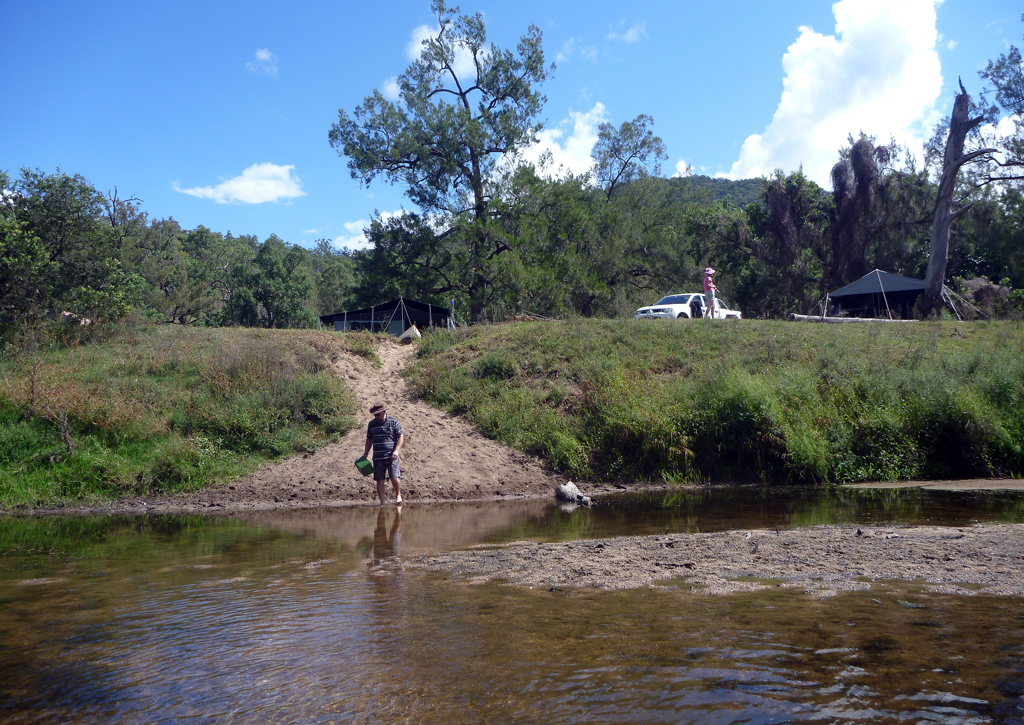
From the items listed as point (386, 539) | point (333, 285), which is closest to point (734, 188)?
point (333, 285)

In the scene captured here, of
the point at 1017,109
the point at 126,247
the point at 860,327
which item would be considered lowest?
the point at 860,327

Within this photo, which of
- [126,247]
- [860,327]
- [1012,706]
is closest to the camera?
[1012,706]

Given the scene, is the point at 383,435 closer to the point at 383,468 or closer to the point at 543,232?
the point at 383,468

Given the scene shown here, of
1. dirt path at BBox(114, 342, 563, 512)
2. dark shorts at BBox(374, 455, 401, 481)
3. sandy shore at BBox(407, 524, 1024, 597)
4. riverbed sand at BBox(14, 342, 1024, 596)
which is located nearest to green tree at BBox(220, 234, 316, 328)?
dirt path at BBox(114, 342, 563, 512)

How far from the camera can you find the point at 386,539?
9.69 m

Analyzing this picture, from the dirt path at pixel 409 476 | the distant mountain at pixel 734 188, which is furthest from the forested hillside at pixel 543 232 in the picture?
the distant mountain at pixel 734 188

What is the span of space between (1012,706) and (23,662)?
6514mm

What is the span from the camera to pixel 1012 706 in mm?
3883

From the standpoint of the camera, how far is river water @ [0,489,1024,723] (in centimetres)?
408

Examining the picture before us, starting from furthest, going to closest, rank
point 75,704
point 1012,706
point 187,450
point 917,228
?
point 917,228 < point 187,450 < point 75,704 < point 1012,706

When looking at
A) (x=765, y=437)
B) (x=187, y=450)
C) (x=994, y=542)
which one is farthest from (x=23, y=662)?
(x=765, y=437)

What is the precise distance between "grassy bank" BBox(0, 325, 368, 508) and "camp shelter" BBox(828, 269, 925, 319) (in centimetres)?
2780

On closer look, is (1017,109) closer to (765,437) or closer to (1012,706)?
(765,437)

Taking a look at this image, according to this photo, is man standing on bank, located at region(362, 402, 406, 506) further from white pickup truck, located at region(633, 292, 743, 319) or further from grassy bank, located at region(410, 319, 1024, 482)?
white pickup truck, located at region(633, 292, 743, 319)
